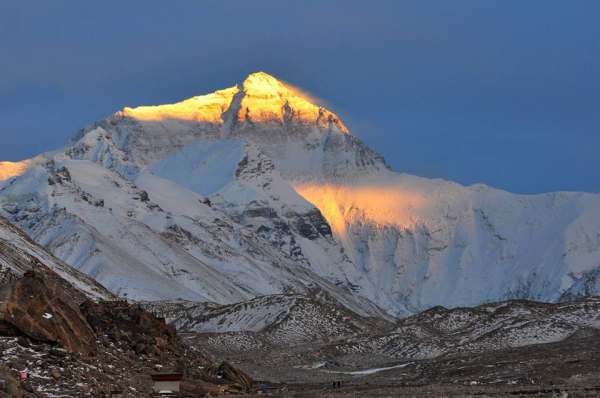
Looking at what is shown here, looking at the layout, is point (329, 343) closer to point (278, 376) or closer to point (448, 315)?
point (448, 315)

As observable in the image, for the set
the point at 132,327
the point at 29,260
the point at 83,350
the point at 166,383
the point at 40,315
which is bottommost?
the point at 166,383

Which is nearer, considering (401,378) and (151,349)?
(151,349)

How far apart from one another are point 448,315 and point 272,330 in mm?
25228

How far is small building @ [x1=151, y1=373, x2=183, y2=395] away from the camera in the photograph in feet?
205

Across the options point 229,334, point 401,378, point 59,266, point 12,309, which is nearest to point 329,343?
point 229,334

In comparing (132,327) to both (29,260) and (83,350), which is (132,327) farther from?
(29,260)

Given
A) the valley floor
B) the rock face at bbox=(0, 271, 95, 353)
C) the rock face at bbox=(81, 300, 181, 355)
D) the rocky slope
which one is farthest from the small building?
the rock face at bbox=(81, 300, 181, 355)

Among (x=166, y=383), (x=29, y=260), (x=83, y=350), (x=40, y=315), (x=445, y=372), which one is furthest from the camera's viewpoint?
(x=29, y=260)

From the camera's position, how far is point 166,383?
62844 millimetres

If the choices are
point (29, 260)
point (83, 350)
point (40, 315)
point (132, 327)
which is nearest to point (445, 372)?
point (132, 327)

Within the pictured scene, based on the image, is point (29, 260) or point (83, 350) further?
point (29, 260)

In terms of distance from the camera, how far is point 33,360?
5928 cm

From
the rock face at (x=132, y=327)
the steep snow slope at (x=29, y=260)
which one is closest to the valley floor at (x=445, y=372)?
the rock face at (x=132, y=327)

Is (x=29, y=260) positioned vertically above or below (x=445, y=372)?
above
